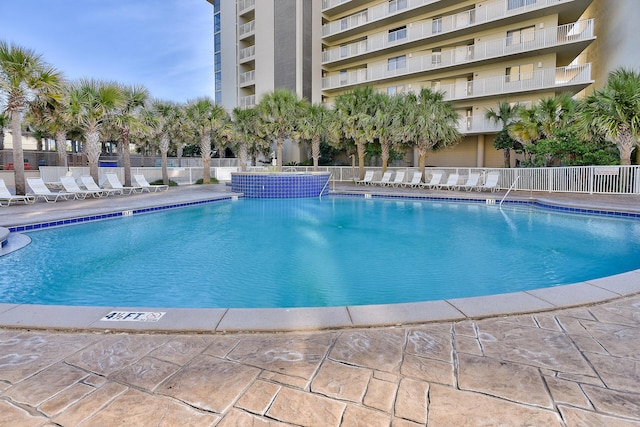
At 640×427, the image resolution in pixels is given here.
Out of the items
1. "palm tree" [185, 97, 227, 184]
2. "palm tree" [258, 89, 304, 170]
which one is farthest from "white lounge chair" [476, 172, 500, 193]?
"palm tree" [185, 97, 227, 184]

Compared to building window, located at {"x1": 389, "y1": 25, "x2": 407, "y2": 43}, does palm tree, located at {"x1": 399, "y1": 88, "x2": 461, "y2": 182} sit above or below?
below

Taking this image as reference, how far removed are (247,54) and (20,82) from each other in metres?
20.4

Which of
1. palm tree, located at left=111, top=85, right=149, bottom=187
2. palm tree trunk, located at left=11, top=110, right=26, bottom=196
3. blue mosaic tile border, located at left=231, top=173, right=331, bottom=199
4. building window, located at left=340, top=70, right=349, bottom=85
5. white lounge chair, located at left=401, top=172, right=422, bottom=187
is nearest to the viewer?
palm tree trunk, located at left=11, top=110, right=26, bottom=196

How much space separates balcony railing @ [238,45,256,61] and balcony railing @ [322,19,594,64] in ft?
28.7

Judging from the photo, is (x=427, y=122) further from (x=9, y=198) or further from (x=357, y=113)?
(x=9, y=198)

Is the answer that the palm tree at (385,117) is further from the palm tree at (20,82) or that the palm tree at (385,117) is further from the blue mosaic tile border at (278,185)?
the palm tree at (20,82)

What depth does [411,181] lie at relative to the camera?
19.0 meters

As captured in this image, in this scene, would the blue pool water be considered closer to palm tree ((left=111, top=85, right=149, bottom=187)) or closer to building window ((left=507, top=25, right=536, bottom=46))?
palm tree ((left=111, top=85, right=149, bottom=187))

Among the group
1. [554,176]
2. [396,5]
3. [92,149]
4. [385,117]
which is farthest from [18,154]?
[396,5]

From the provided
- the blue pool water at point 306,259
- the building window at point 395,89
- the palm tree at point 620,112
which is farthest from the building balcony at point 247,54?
the palm tree at point 620,112

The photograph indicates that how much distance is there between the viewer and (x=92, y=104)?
14.2m

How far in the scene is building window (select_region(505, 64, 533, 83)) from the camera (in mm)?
20391

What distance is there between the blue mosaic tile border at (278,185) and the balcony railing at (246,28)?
1887 centimetres

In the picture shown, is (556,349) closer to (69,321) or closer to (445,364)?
(445,364)
